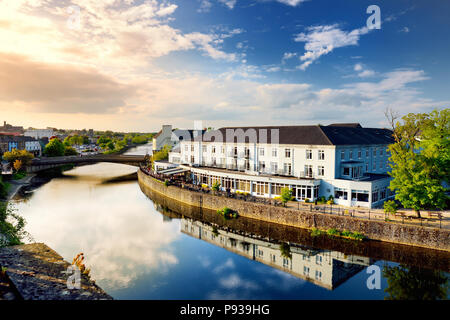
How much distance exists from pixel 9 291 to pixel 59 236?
1589 cm

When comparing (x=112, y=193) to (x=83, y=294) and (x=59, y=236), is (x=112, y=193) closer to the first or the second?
(x=59, y=236)

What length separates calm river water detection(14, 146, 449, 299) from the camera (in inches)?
821

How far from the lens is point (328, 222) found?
30531mm

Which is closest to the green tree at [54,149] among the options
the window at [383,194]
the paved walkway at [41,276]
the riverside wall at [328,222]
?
the riverside wall at [328,222]

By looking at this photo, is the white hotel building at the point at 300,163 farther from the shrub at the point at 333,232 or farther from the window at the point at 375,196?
the shrub at the point at 333,232

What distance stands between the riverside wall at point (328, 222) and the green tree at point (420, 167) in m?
2.75

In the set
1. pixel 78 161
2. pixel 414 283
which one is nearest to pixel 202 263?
pixel 414 283

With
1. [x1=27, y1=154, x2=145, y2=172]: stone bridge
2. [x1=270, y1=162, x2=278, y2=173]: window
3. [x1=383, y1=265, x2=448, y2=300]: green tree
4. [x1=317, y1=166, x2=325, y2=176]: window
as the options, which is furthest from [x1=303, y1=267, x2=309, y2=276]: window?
[x1=27, y1=154, x2=145, y2=172]: stone bridge

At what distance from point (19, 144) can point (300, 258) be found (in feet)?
412

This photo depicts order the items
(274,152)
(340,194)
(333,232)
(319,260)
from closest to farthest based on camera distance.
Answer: (319,260) < (333,232) < (340,194) < (274,152)

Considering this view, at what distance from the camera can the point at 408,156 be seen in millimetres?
29062

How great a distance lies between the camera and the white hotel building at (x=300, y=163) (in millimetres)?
35750

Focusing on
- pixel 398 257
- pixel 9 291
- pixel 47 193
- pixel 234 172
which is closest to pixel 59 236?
pixel 9 291

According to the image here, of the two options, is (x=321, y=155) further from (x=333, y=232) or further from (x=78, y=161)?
(x=78, y=161)
